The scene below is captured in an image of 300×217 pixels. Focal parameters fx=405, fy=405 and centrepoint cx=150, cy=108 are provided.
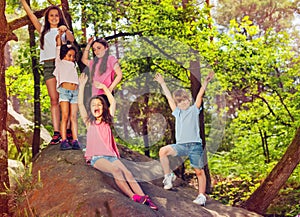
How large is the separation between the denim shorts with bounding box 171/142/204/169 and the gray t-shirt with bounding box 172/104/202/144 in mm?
59

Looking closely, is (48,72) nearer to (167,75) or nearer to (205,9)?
(205,9)

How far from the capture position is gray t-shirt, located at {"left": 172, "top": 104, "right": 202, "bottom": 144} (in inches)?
216

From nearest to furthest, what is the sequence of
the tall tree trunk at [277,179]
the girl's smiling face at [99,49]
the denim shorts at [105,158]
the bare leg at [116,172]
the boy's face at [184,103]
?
the bare leg at [116,172] < the denim shorts at [105,158] < the boy's face at [184,103] < the girl's smiling face at [99,49] < the tall tree trunk at [277,179]

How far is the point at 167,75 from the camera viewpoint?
375 inches

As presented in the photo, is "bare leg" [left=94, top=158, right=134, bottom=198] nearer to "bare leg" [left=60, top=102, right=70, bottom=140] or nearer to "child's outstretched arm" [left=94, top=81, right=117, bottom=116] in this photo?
"child's outstretched arm" [left=94, top=81, right=117, bottom=116]

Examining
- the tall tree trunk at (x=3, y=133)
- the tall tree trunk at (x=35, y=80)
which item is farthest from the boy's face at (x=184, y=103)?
the tall tree trunk at (x=35, y=80)

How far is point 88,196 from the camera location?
14.8 feet

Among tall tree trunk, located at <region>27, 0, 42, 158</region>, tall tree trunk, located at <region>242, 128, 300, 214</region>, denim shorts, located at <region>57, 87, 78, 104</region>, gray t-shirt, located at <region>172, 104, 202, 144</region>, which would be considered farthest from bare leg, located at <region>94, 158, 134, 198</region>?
tall tree trunk, located at <region>242, 128, 300, 214</region>

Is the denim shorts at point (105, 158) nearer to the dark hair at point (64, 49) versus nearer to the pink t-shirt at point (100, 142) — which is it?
the pink t-shirt at point (100, 142)

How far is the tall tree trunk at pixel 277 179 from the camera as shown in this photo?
22.8 ft

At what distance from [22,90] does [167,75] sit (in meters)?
3.34

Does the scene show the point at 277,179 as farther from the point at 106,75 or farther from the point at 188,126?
the point at 106,75

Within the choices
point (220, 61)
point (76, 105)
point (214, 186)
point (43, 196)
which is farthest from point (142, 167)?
point (214, 186)

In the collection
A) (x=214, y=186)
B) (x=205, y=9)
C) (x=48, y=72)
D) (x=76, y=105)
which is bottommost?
(x=214, y=186)
